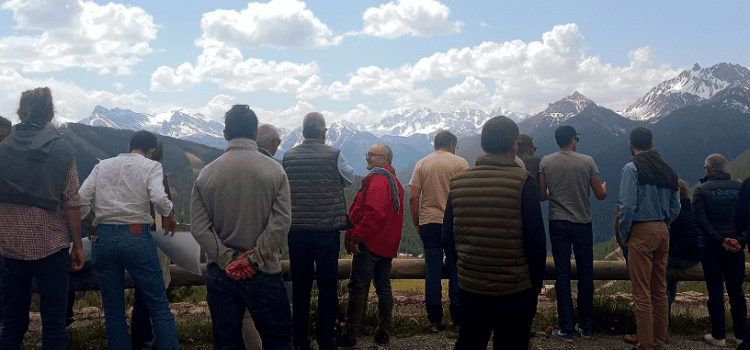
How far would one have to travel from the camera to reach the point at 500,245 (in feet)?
10.9

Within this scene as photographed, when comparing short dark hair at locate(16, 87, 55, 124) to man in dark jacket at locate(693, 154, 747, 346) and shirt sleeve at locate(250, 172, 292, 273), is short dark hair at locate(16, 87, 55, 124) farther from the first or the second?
man in dark jacket at locate(693, 154, 747, 346)

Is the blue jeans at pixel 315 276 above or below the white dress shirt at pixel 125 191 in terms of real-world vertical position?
below

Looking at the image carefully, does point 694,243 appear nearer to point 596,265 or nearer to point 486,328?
point 596,265

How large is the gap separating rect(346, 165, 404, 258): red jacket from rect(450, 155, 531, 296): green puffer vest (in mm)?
1642

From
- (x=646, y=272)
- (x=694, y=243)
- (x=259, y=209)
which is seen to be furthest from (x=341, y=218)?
(x=694, y=243)

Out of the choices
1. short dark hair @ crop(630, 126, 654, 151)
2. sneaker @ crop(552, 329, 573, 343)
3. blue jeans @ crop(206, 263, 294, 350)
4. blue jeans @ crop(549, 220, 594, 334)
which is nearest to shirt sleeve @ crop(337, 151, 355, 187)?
blue jeans @ crop(206, 263, 294, 350)

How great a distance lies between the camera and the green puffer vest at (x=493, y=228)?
3301mm

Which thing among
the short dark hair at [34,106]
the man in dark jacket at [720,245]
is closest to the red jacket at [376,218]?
the short dark hair at [34,106]

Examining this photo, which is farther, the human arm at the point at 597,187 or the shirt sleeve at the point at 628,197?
the human arm at the point at 597,187

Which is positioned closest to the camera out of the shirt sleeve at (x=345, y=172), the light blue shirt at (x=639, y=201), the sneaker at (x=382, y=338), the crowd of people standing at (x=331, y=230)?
the crowd of people standing at (x=331, y=230)

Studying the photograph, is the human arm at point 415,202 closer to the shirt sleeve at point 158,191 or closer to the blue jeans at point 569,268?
the blue jeans at point 569,268

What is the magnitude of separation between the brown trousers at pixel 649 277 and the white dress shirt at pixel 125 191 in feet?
14.2

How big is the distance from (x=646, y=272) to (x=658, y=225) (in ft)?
1.54

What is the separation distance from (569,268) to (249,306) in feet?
12.5
